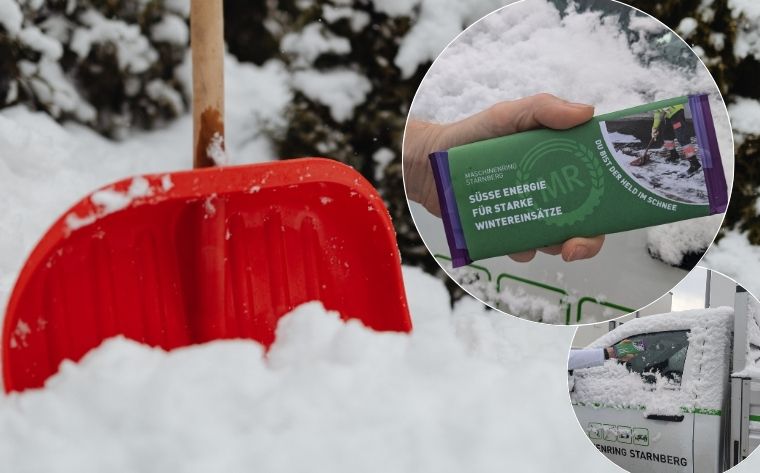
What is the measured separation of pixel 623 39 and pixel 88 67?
788 millimetres

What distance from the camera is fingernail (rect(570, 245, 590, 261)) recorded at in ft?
3.46

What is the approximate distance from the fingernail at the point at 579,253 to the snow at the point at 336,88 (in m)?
0.42

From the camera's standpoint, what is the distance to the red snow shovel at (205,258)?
853 mm

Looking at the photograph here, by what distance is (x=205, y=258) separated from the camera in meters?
0.95

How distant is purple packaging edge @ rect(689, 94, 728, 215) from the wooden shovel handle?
617mm

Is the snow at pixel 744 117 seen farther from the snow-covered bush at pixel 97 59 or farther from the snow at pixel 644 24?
the snow-covered bush at pixel 97 59

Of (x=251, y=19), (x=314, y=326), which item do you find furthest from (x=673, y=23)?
(x=314, y=326)

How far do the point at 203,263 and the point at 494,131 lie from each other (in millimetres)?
427

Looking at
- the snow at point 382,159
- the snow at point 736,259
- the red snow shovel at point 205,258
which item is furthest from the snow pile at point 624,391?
the snow at point 382,159

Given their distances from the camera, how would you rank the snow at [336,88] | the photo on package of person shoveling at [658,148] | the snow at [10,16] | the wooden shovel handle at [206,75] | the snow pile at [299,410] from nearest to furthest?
the snow pile at [299,410]
the wooden shovel handle at [206,75]
the photo on package of person shoveling at [658,148]
the snow at [10,16]
the snow at [336,88]

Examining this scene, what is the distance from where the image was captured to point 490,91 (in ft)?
3.59

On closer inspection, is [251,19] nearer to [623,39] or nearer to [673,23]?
[623,39]

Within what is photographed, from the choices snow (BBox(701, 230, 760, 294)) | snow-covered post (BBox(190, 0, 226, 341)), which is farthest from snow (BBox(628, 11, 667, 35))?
snow-covered post (BBox(190, 0, 226, 341))

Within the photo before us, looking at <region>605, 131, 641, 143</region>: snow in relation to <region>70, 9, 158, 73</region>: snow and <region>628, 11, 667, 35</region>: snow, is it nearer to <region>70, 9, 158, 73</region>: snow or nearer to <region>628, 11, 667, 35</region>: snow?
<region>628, 11, 667, 35</region>: snow
